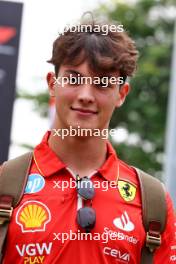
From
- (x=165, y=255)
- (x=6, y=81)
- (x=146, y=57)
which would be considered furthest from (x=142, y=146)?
(x=165, y=255)

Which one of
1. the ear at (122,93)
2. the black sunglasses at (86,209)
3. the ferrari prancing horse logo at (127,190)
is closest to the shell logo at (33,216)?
the black sunglasses at (86,209)

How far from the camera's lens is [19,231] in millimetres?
3854

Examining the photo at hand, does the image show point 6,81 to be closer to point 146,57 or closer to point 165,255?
point 165,255

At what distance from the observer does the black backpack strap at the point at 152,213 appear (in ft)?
13.1

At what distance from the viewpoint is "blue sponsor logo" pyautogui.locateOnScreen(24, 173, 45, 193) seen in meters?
3.98

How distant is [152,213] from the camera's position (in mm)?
4059

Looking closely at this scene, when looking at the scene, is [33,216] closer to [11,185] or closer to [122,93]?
[11,185]

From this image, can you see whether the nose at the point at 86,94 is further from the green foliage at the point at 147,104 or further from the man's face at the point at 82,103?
the green foliage at the point at 147,104

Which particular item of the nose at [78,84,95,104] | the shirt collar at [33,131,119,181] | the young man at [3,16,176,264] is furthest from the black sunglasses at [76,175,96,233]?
the nose at [78,84,95,104]

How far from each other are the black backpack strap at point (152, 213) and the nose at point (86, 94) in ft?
1.69

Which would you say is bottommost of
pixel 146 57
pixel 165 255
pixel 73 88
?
pixel 165 255

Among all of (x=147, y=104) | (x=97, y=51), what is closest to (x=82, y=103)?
(x=97, y=51)

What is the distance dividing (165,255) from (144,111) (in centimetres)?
1459

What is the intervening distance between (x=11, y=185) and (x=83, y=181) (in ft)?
1.09
